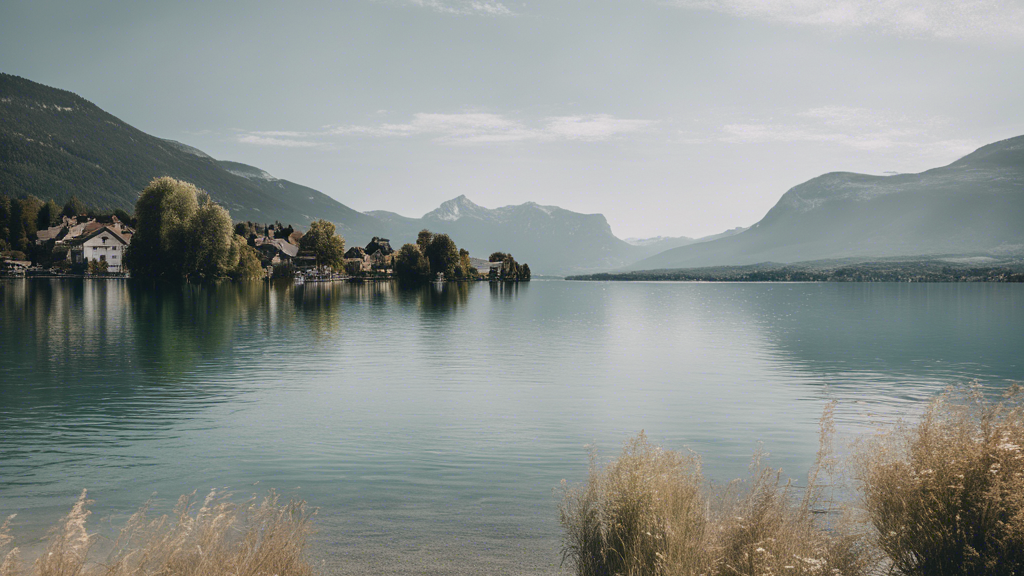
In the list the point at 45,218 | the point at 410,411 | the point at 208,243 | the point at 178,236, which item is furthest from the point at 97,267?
the point at 410,411

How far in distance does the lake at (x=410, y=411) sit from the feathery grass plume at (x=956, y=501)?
4.97 m

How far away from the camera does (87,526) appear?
37.0ft

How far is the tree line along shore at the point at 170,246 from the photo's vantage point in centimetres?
11956

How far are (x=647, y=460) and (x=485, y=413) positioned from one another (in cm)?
1319

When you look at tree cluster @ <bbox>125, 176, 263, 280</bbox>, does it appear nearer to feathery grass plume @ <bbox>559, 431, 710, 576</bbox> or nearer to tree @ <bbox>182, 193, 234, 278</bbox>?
tree @ <bbox>182, 193, 234, 278</bbox>

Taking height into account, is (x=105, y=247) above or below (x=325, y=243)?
below

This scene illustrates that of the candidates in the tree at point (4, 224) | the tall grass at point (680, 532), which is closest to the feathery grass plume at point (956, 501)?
the tall grass at point (680, 532)

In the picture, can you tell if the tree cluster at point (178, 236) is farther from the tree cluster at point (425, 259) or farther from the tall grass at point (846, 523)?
the tall grass at point (846, 523)

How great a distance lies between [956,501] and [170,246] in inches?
5119

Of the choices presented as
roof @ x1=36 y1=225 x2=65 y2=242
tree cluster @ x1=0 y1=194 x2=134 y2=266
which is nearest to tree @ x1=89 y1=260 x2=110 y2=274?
tree cluster @ x1=0 y1=194 x2=134 y2=266

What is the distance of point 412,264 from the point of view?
18188cm

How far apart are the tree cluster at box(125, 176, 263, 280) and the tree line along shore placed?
0.54 ft

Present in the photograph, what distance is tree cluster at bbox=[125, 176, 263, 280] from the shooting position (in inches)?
4663

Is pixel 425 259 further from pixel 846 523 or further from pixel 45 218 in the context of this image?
pixel 846 523
